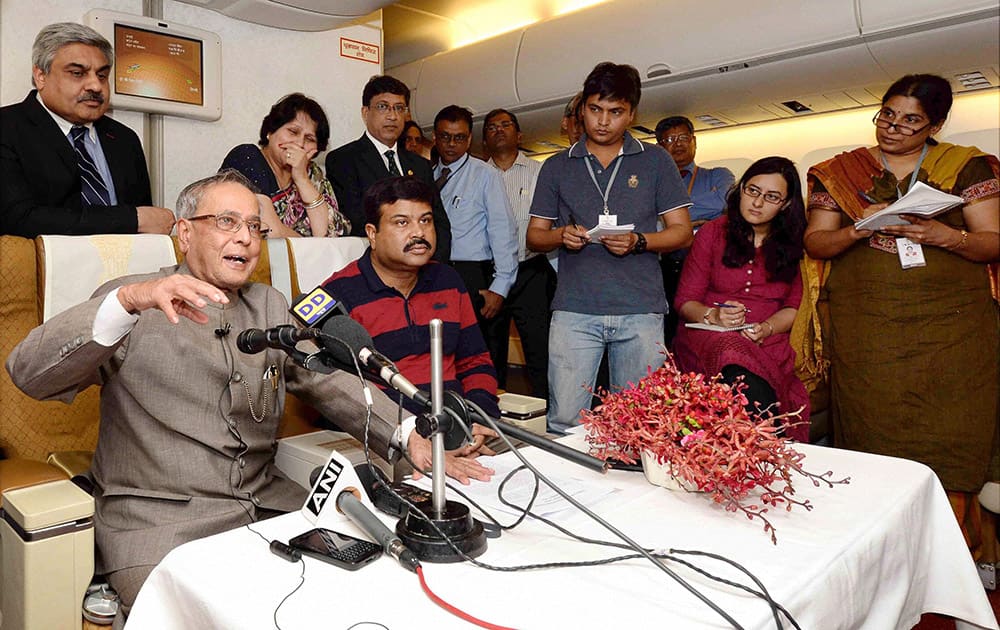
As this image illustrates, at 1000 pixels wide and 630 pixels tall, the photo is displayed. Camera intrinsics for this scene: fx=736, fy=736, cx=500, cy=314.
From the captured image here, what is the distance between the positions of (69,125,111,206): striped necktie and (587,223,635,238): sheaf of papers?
1795 millimetres

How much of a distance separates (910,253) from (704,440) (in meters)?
1.79

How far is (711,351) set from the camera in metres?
2.87

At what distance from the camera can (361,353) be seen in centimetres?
111

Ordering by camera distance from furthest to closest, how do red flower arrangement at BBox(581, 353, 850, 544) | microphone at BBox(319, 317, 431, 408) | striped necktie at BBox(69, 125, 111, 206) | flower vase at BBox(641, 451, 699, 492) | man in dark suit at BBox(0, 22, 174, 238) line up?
striped necktie at BBox(69, 125, 111, 206) → man in dark suit at BBox(0, 22, 174, 238) → flower vase at BBox(641, 451, 699, 492) → red flower arrangement at BBox(581, 353, 850, 544) → microphone at BBox(319, 317, 431, 408)

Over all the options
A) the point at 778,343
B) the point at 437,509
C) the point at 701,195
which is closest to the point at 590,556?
the point at 437,509

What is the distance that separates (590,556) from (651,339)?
172 centimetres

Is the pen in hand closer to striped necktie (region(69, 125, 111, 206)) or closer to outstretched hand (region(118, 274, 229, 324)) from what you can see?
outstretched hand (region(118, 274, 229, 324))

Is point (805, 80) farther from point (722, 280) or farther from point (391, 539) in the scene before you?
point (391, 539)

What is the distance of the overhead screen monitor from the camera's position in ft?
10.4

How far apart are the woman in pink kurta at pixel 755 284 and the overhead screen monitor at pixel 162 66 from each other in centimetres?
238

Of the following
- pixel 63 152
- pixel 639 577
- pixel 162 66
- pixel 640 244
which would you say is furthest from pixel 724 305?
pixel 162 66

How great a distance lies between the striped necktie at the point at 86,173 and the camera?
2.62 m

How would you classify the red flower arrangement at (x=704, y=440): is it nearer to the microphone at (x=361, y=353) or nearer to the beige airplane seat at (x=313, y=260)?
the microphone at (x=361, y=353)

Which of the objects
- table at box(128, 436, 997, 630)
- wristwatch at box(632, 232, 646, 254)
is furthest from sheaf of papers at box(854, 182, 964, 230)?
table at box(128, 436, 997, 630)
